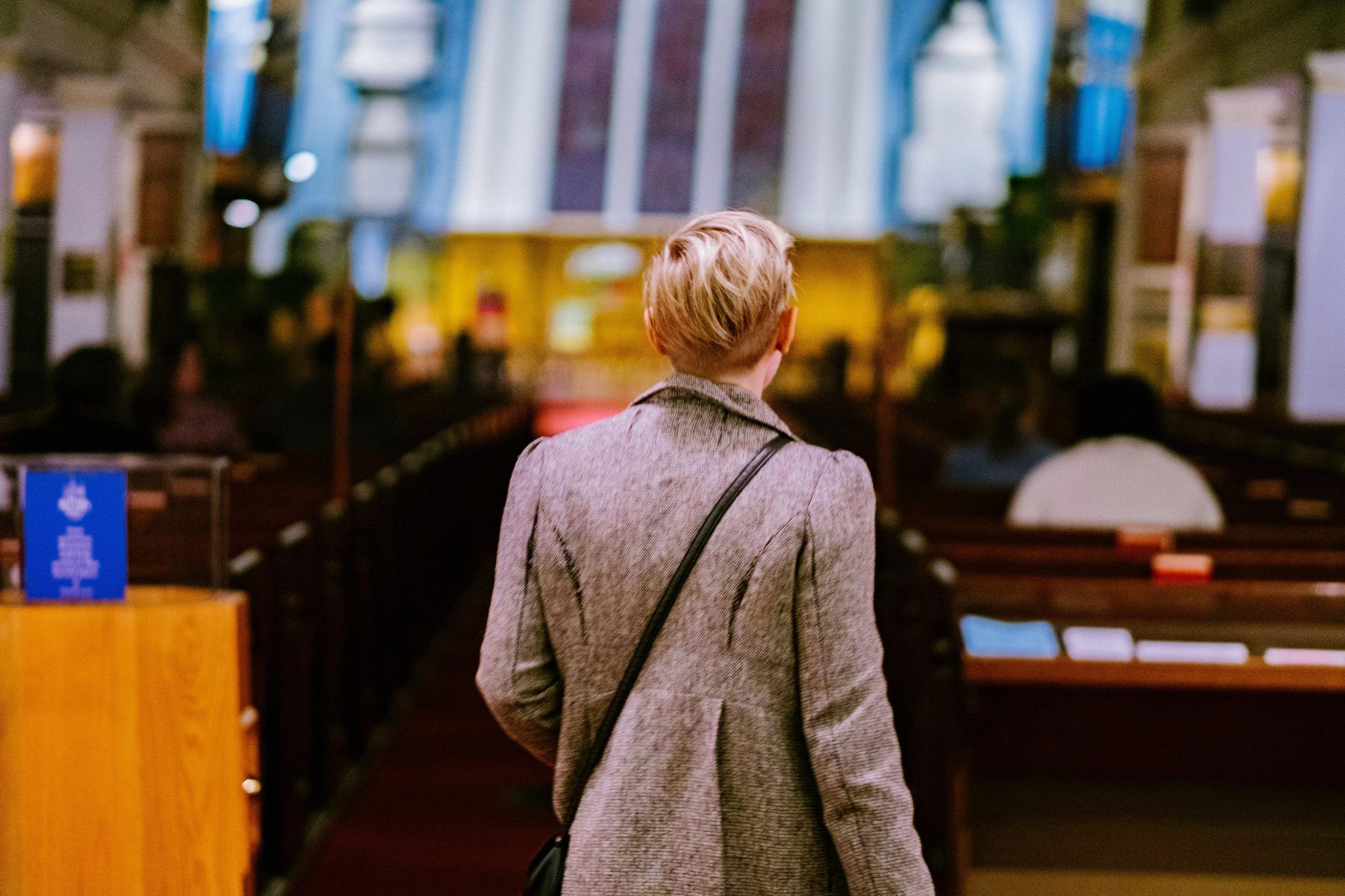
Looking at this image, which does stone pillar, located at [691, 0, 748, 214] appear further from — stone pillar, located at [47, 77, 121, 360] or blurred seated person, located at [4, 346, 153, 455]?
blurred seated person, located at [4, 346, 153, 455]

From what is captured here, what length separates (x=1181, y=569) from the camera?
324 cm

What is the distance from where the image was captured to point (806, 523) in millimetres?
1392

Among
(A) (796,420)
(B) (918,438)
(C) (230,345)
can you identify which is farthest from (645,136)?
(B) (918,438)

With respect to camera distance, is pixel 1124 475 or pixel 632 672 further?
pixel 1124 475

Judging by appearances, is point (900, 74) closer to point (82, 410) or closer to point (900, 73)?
point (900, 73)

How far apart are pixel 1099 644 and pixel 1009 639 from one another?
0.59 feet

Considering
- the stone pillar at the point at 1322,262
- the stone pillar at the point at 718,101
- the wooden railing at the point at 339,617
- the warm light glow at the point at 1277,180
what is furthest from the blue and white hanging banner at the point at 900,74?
the wooden railing at the point at 339,617

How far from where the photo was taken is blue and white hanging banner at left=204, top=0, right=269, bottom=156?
284 inches

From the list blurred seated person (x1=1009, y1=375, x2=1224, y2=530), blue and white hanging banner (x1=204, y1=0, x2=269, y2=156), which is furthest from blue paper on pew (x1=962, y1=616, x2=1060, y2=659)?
blue and white hanging banner (x1=204, y1=0, x2=269, y2=156)

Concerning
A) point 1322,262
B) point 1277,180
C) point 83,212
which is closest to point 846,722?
point 83,212

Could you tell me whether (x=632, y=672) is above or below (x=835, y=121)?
below

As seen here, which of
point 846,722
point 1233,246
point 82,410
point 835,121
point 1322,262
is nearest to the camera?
point 846,722

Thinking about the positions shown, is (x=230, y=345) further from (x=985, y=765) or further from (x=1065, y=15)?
(x=985, y=765)

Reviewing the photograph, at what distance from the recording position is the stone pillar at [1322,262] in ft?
28.0
